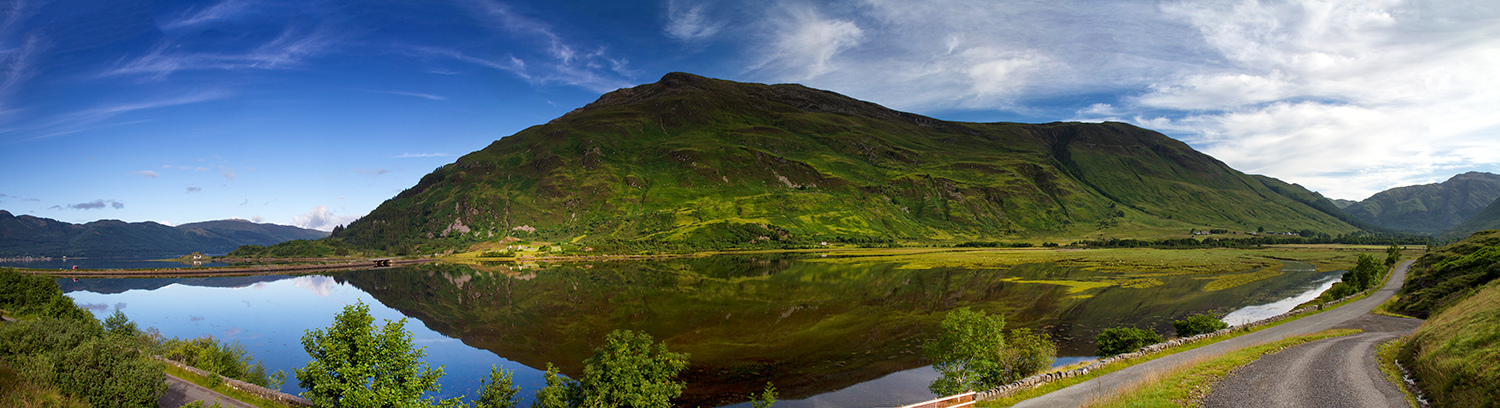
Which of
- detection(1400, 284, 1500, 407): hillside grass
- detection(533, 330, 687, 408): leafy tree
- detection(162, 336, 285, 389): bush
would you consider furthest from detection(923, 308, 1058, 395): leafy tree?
detection(162, 336, 285, 389): bush

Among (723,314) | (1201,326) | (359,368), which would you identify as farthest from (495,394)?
(1201,326)

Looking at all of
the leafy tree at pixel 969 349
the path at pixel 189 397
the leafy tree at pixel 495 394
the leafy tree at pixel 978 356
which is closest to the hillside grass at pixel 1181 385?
the leafy tree at pixel 978 356

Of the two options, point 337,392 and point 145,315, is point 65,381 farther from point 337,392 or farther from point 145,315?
point 145,315

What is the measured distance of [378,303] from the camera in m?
98.6

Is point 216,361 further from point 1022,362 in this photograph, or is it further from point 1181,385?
point 1181,385

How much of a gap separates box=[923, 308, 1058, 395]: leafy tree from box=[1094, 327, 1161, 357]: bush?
24.5ft

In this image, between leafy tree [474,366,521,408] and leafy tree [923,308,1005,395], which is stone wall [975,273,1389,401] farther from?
leafy tree [474,366,521,408]

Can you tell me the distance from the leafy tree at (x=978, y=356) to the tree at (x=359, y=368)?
1114 inches

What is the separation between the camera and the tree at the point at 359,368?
76.5 ft

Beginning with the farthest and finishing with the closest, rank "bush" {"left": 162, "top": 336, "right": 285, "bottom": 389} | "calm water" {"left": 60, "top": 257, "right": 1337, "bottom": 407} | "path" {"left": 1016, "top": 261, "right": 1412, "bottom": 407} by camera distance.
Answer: "calm water" {"left": 60, "top": 257, "right": 1337, "bottom": 407} → "bush" {"left": 162, "top": 336, "right": 285, "bottom": 389} → "path" {"left": 1016, "top": 261, "right": 1412, "bottom": 407}

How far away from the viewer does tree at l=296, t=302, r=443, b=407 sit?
23328mm

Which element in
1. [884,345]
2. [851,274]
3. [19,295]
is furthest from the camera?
[851,274]

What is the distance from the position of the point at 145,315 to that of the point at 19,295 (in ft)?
127

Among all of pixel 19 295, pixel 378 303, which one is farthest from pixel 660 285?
pixel 19 295
